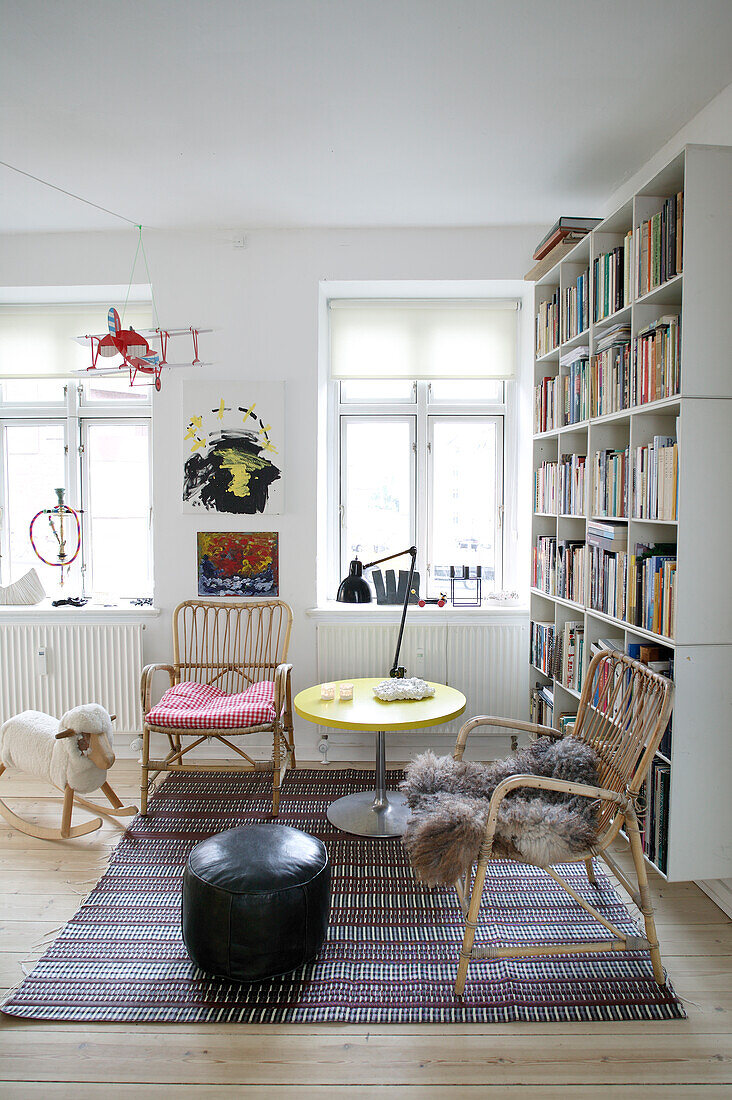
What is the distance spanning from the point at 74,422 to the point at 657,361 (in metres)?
3.39

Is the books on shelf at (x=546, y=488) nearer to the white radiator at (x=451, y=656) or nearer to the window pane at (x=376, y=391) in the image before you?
the white radiator at (x=451, y=656)

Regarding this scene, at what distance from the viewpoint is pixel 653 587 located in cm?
241

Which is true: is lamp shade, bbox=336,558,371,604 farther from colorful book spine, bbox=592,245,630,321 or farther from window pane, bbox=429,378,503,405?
colorful book spine, bbox=592,245,630,321

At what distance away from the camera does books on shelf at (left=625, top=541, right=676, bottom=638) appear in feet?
7.61

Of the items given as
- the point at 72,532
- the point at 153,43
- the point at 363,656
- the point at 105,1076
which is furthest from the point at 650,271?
the point at 72,532

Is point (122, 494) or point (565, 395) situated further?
point (122, 494)

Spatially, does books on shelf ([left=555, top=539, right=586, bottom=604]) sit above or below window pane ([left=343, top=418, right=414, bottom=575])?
below

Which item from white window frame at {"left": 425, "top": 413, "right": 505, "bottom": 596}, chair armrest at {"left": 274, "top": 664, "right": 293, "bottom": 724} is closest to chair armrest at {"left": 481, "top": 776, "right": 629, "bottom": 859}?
chair armrest at {"left": 274, "top": 664, "right": 293, "bottom": 724}

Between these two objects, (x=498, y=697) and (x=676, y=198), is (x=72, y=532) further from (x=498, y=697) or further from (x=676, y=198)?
(x=676, y=198)

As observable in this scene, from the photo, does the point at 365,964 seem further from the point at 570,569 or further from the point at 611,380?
the point at 611,380

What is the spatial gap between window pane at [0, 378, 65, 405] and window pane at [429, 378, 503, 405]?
230 cm

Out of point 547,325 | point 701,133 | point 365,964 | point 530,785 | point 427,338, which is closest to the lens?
point 530,785

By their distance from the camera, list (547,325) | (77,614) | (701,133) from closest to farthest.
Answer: (701,133) < (547,325) < (77,614)

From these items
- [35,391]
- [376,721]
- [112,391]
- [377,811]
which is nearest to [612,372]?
[376,721]
